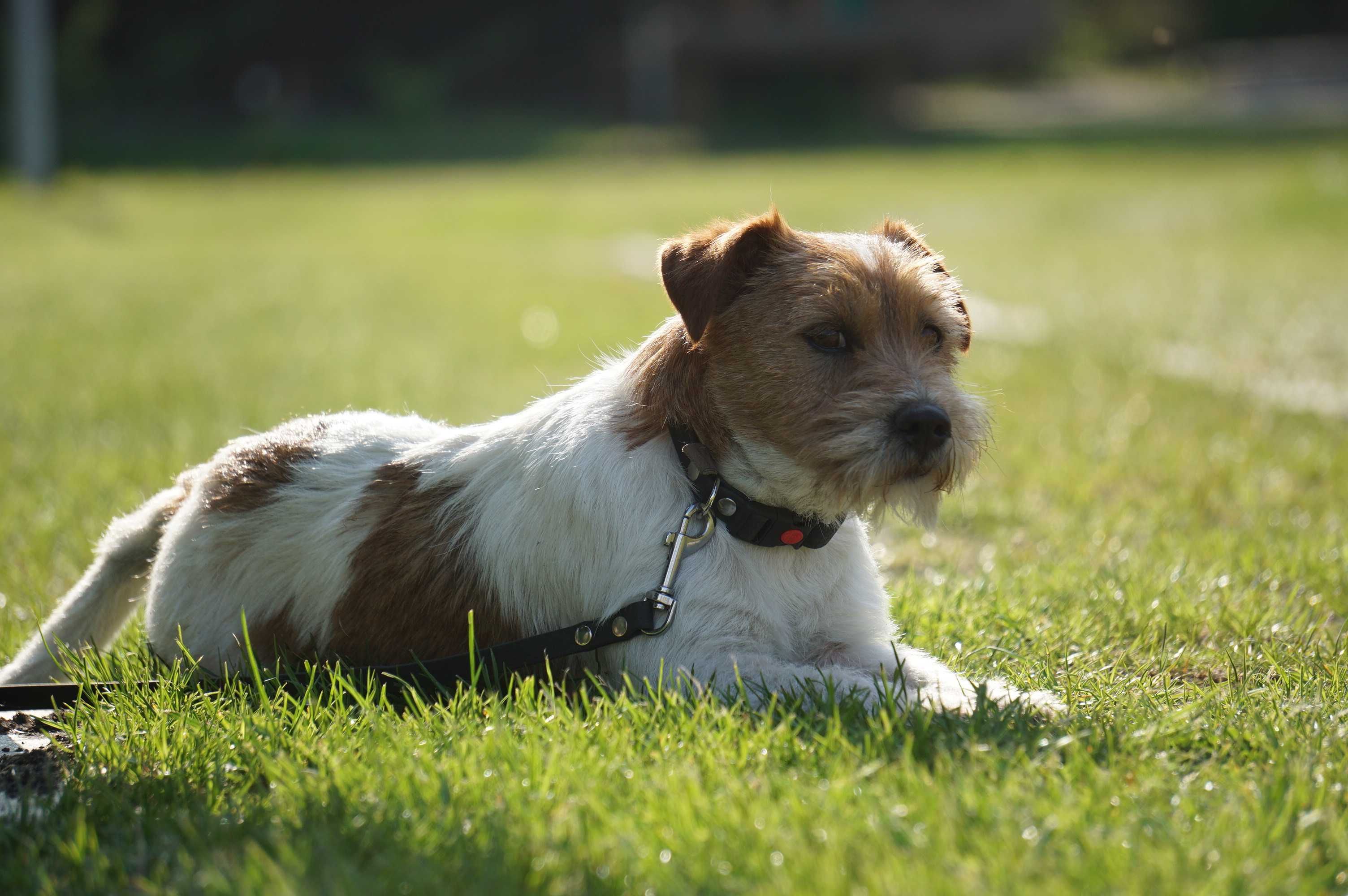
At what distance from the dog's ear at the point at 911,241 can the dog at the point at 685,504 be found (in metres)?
0.10

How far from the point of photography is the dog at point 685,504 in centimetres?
355

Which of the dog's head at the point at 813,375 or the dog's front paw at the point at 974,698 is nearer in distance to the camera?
the dog's front paw at the point at 974,698

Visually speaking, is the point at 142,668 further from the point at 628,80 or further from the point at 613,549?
the point at 628,80

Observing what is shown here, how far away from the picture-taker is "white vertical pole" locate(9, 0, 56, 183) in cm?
2591

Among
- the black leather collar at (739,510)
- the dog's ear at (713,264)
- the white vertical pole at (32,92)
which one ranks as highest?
the white vertical pole at (32,92)

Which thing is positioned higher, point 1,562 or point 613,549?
point 613,549

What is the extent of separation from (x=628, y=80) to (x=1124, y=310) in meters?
40.4

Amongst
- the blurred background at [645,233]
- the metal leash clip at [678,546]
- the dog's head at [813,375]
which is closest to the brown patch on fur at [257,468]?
the blurred background at [645,233]

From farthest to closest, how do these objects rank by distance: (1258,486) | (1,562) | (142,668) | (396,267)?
(396,267) < (1258,486) < (1,562) < (142,668)

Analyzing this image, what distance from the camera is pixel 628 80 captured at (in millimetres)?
50969

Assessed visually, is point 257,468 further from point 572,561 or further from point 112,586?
point 572,561

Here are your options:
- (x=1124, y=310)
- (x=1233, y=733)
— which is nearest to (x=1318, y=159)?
(x=1124, y=310)

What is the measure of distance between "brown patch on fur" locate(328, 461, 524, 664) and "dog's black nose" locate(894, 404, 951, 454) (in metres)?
1.28

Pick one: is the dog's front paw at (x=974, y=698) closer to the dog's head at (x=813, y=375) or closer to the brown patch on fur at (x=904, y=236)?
the dog's head at (x=813, y=375)
